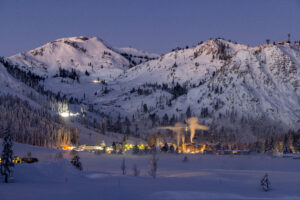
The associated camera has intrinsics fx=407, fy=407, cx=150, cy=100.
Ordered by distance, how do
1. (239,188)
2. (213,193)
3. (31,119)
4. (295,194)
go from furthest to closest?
(31,119) < (239,188) < (295,194) < (213,193)

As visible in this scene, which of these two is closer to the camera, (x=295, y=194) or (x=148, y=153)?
(x=295, y=194)

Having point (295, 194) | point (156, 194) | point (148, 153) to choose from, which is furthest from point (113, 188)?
point (148, 153)

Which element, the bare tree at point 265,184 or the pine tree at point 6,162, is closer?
the pine tree at point 6,162

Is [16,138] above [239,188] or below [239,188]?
above

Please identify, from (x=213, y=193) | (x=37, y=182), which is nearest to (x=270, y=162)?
(x=213, y=193)

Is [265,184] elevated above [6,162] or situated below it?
below

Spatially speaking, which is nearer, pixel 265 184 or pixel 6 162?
pixel 6 162

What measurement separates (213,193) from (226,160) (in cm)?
9700

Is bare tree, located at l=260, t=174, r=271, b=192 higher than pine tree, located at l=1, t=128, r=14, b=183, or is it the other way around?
pine tree, located at l=1, t=128, r=14, b=183

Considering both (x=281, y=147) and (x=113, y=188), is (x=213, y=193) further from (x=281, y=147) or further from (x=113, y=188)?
(x=281, y=147)

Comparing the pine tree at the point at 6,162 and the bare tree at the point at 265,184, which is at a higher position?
the pine tree at the point at 6,162

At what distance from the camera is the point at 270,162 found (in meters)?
143

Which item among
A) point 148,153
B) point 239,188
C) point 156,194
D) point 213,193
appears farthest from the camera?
point 148,153

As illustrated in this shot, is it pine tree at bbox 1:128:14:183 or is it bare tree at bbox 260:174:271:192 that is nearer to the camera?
pine tree at bbox 1:128:14:183
